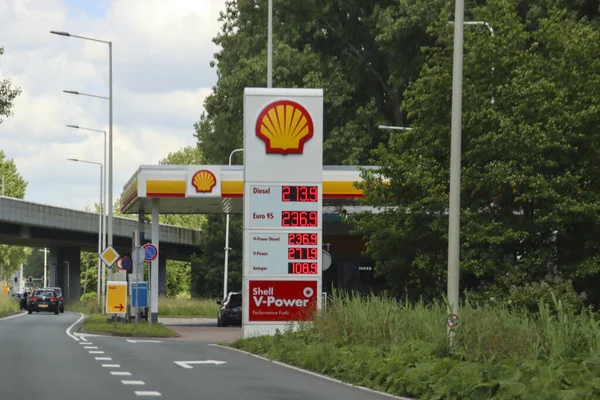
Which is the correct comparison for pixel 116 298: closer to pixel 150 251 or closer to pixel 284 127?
pixel 150 251

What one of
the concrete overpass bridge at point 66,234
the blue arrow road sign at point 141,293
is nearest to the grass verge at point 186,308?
the concrete overpass bridge at point 66,234

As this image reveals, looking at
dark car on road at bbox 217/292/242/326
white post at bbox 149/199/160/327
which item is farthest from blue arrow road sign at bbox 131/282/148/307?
dark car on road at bbox 217/292/242/326

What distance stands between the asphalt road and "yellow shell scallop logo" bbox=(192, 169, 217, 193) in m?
16.2

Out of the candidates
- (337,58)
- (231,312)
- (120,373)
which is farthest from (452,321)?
(337,58)

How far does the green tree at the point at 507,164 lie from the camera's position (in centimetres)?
2917

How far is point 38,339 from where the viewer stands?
3186 cm

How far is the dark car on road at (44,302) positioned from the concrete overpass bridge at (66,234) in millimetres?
3899

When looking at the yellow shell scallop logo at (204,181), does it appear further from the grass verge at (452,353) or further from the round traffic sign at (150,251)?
the grass verge at (452,353)

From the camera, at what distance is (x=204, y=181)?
1670 inches

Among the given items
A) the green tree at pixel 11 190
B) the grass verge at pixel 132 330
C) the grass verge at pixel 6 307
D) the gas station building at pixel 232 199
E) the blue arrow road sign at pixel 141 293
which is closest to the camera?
the grass verge at pixel 132 330

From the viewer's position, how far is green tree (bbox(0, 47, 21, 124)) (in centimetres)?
3400

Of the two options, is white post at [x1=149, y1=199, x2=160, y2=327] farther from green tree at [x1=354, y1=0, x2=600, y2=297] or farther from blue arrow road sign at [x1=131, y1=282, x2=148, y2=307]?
green tree at [x1=354, y1=0, x2=600, y2=297]

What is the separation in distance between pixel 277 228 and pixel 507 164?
553 centimetres

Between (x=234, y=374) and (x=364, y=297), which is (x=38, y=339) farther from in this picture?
(x=234, y=374)
